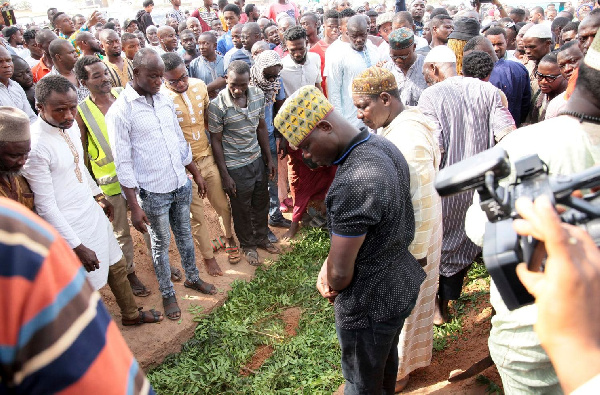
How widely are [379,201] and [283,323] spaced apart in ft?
8.31

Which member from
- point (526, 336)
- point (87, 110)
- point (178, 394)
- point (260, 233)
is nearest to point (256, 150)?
point (260, 233)

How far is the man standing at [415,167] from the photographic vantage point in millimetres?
2771

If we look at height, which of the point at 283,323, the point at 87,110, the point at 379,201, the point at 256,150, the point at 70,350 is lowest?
the point at 283,323

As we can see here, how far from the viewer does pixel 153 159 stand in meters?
3.90

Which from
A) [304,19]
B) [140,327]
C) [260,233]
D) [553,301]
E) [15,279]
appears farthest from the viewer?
[304,19]

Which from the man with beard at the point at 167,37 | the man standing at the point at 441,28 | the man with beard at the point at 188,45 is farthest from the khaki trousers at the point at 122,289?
the man standing at the point at 441,28

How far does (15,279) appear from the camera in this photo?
2.13 feet

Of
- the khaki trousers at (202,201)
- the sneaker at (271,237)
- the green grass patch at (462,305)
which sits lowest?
the sneaker at (271,237)

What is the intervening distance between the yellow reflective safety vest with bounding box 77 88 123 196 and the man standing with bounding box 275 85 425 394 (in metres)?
2.35

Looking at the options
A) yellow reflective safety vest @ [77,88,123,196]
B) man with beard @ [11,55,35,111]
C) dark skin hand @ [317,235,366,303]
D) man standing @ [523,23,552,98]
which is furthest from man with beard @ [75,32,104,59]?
man standing @ [523,23,552,98]

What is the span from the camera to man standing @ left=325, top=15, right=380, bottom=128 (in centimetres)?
598

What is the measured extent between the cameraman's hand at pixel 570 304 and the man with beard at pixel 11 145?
2.75 metres

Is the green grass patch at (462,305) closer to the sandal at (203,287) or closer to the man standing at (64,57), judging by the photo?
the sandal at (203,287)

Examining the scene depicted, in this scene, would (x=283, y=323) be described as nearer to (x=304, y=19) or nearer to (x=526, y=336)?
(x=526, y=336)
